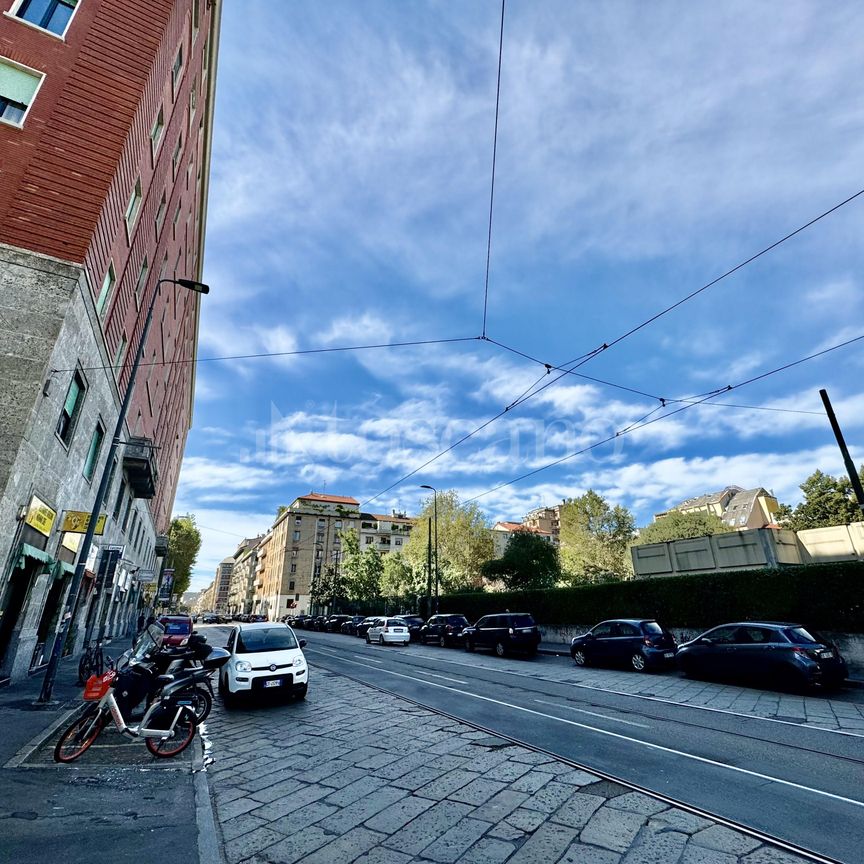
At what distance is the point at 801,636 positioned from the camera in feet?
36.5

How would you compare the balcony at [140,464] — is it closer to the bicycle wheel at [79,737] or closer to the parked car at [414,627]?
the bicycle wheel at [79,737]

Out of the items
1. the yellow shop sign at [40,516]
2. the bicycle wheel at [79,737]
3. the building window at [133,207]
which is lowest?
the bicycle wheel at [79,737]

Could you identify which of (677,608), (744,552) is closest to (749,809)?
(677,608)

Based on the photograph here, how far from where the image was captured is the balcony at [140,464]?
784 inches

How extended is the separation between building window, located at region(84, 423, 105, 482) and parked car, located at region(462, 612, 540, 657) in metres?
15.9

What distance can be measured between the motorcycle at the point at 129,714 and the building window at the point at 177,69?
1961 centimetres

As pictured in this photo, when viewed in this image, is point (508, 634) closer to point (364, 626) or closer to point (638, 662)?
point (638, 662)

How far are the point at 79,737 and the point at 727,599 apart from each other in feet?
59.5

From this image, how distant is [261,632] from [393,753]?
599 cm

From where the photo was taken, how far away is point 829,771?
18.2 ft

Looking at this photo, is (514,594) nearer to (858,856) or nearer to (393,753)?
(393,753)

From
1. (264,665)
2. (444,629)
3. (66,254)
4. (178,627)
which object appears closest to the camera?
(264,665)

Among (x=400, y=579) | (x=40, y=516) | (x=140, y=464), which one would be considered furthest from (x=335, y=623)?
(x=40, y=516)

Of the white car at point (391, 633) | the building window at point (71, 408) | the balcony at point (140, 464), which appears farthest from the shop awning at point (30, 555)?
the white car at point (391, 633)
